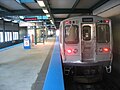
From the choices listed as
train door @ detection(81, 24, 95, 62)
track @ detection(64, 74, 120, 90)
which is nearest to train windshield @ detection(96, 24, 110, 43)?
train door @ detection(81, 24, 95, 62)

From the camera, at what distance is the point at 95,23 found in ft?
29.4

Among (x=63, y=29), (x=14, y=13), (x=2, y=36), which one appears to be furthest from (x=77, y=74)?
(x=2, y=36)

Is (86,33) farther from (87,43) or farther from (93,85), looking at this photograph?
(93,85)

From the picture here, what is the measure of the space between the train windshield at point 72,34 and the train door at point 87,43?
0.86ft

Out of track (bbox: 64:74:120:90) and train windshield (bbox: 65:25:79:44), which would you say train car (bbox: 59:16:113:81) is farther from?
track (bbox: 64:74:120:90)

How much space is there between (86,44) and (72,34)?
29.6 inches

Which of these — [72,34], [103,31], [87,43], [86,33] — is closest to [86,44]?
[87,43]

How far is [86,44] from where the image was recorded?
358 inches

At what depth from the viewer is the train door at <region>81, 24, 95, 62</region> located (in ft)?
29.5

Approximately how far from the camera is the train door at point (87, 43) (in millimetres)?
8977

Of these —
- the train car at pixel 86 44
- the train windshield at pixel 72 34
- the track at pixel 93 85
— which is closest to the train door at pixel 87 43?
the train car at pixel 86 44

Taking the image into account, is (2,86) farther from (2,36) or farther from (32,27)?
(2,36)

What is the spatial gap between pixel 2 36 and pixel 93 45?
18.9 metres

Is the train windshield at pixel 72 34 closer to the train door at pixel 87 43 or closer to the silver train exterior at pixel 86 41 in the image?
the silver train exterior at pixel 86 41
